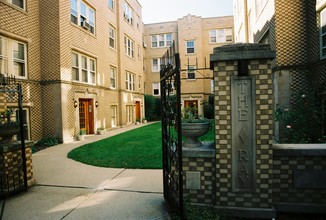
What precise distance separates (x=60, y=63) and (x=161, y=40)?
18.7 metres

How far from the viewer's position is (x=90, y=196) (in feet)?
12.8

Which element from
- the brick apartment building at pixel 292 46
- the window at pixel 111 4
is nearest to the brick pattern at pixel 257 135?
the brick apartment building at pixel 292 46

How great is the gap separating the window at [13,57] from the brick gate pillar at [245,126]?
939cm

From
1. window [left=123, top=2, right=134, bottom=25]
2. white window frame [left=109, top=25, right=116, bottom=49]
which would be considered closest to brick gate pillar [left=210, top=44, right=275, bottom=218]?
white window frame [left=109, top=25, right=116, bottom=49]

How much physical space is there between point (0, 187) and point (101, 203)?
197 cm

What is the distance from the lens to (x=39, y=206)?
11.6ft

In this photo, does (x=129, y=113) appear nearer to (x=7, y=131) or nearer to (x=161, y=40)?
(x=161, y=40)

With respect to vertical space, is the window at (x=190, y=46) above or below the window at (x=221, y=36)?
below

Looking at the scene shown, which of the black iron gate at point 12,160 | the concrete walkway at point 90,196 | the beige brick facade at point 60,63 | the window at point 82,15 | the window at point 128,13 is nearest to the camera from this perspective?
the concrete walkway at point 90,196

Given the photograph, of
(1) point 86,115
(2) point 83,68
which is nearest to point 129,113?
(1) point 86,115

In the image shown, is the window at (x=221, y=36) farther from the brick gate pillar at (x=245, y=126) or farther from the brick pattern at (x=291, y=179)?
the brick pattern at (x=291, y=179)

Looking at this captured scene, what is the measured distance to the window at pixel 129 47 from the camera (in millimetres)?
18998

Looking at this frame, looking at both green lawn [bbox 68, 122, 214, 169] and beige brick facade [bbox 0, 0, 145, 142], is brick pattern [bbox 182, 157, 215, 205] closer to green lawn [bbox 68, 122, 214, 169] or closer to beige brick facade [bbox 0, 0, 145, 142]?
green lawn [bbox 68, 122, 214, 169]

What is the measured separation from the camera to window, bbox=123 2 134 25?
61.5 feet
